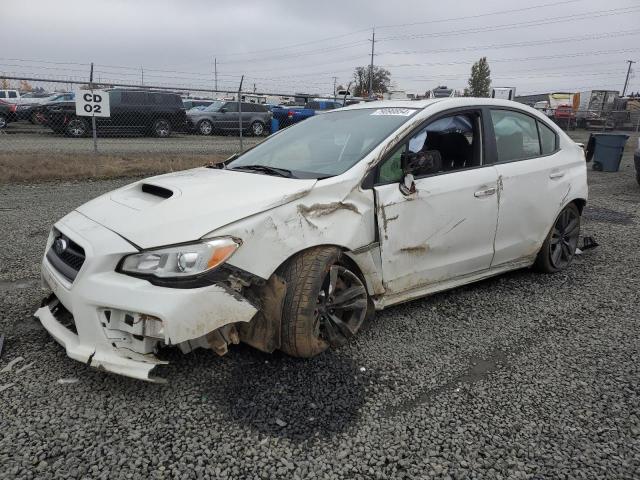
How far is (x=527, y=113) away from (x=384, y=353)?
8.68 feet

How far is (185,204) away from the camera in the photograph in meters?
2.82

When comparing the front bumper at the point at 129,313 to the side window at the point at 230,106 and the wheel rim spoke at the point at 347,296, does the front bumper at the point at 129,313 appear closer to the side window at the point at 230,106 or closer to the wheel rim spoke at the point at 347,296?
the wheel rim spoke at the point at 347,296

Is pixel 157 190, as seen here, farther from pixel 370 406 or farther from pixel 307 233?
pixel 370 406

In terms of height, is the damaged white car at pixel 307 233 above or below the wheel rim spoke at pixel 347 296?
above

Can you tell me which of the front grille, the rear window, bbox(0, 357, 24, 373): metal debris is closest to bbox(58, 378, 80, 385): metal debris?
bbox(0, 357, 24, 373): metal debris

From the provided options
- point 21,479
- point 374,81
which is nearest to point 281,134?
point 21,479

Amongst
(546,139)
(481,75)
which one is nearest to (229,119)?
(546,139)

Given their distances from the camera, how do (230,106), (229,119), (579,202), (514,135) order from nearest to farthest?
(514,135) → (579,202) → (229,119) → (230,106)

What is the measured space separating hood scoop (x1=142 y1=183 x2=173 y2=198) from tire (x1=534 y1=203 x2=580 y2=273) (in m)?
3.29

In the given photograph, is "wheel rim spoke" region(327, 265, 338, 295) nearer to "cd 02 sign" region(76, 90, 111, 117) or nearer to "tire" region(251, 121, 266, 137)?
"cd 02 sign" region(76, 90, 111, 117)

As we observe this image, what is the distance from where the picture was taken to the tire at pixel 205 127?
2041 centimetres

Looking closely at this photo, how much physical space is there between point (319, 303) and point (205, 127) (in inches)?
743

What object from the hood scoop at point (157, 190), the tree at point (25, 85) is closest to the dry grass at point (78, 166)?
the tree at point (25, 85)

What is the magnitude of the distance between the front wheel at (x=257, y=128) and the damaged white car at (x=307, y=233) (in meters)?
18.0
